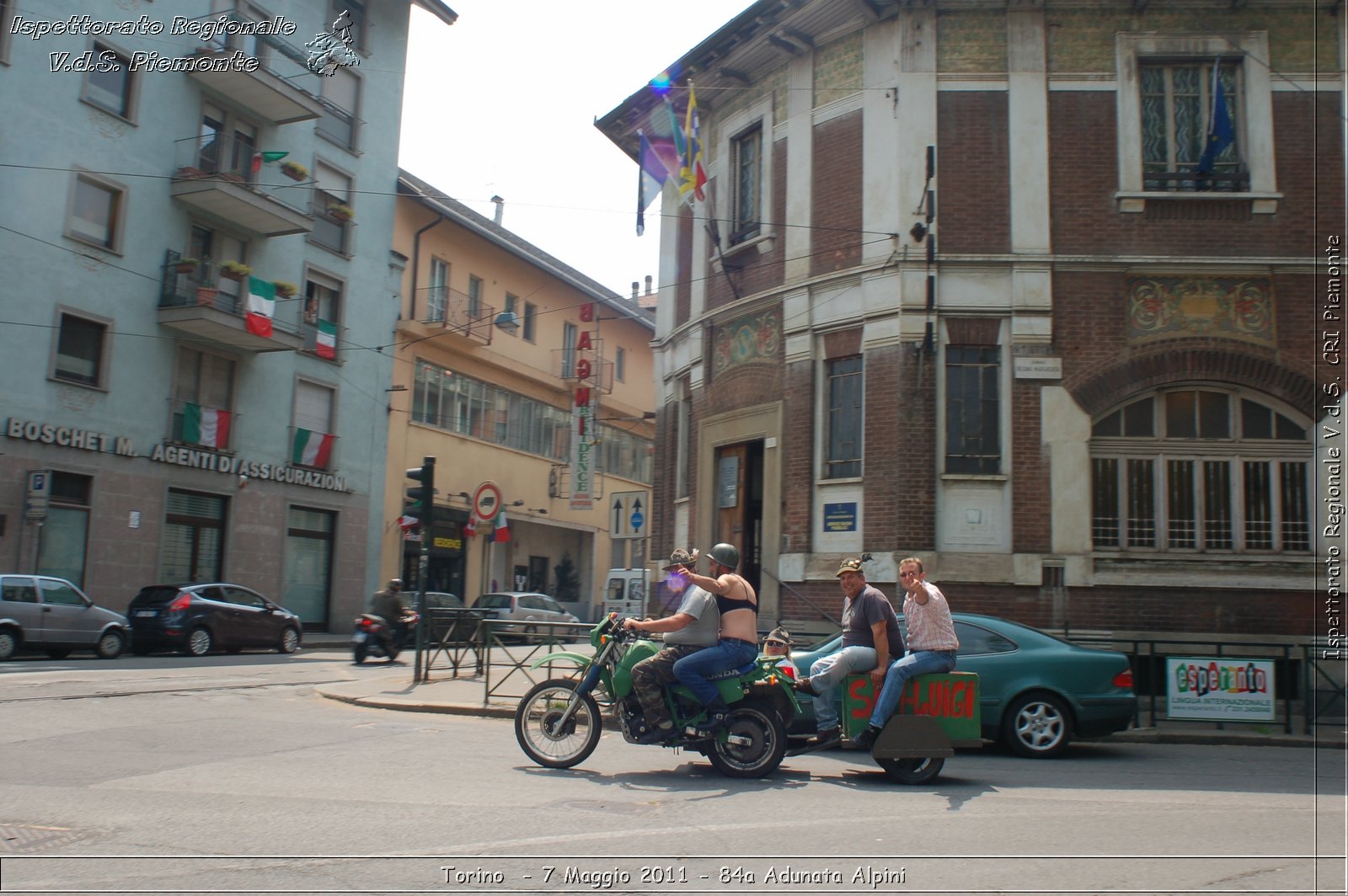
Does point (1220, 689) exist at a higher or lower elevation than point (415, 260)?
lower

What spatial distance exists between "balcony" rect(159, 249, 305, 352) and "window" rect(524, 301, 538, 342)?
1263cm

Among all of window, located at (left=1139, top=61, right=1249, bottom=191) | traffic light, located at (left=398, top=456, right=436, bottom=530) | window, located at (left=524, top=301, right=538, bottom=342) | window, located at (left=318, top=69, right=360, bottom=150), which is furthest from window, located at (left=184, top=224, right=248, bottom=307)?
window, located at (left=1139, top=61, right=1249, bottom=191)

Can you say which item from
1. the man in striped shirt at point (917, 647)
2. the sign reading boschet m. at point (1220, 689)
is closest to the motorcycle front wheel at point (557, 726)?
the man in striped shirt at point (917, 647)

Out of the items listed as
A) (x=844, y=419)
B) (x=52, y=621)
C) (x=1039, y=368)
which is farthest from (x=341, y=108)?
(x=1039, y=368)

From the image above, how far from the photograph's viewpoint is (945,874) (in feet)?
18.5

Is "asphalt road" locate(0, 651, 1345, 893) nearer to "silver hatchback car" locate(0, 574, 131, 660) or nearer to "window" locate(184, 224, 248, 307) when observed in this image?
"silver hatchback car" locate(0, 574, 131, 660)

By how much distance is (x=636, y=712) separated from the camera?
28.9 ft

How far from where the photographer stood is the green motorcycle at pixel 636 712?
28.7 feet

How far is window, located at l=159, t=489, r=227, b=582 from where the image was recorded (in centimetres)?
2702

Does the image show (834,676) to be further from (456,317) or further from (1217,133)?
(456,317)

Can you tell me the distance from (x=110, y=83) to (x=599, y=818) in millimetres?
24539

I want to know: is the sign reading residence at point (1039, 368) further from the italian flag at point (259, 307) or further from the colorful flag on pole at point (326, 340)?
the colorful flag on pole at point (326, 340)

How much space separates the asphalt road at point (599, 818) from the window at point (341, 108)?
2391 centimetres

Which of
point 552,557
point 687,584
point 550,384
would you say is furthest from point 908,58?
point 552,557
